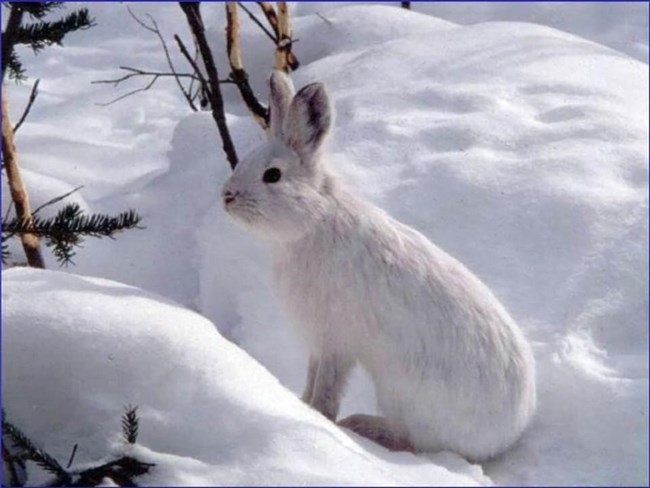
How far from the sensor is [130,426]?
71.1 inches

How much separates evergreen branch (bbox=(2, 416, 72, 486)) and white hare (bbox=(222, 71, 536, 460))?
82 cm

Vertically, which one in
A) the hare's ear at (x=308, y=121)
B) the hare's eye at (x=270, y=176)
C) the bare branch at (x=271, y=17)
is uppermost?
the bare branch at (x=271, y=17)

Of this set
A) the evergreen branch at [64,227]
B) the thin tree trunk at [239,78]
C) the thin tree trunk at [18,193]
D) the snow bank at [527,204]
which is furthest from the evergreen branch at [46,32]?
the thin tree trunk at [239,78]

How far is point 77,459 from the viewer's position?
184cm

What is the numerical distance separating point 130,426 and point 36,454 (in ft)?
0.56

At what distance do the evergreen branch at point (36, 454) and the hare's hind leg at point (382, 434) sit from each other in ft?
2.84

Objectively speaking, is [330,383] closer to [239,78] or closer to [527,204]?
[527,204]

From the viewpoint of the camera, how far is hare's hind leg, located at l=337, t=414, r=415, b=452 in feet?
7.98

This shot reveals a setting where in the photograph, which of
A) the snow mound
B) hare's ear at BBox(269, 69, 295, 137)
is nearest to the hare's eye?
hare's ear at BBox(269, 69, 295, 137)

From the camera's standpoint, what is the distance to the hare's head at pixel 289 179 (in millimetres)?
2416

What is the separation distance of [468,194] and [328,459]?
1.75 m

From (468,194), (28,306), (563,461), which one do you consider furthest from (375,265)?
(468,194)

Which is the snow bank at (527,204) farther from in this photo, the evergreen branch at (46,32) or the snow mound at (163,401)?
the evergreen branch at (46,32)

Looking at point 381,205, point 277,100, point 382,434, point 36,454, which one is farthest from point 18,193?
point 36,454
